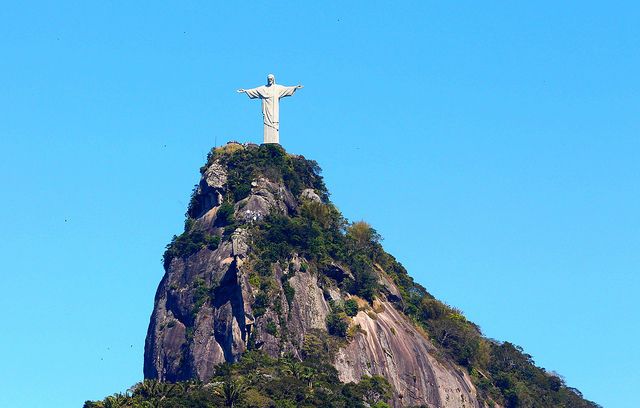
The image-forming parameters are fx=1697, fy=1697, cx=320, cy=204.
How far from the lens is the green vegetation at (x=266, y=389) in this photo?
12519 centimetres

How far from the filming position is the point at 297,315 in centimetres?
14162

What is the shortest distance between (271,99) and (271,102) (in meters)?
0.31

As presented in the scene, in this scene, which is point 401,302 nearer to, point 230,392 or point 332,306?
point 332,306

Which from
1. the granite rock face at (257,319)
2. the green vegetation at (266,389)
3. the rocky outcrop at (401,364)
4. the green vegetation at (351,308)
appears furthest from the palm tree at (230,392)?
the green vegetation at (351,308)

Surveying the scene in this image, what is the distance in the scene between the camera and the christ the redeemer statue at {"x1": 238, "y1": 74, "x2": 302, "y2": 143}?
15700 cm

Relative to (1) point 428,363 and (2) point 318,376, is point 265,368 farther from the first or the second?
(1) point 428,363

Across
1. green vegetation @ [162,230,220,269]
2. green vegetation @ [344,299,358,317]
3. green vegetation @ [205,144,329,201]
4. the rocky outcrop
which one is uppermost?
green vegetation @ [205,144,329,201]

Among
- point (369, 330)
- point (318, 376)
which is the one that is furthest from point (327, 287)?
point (318, 376)

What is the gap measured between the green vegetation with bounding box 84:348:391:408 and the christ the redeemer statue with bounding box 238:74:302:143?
26.2 meters

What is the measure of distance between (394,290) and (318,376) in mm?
25166

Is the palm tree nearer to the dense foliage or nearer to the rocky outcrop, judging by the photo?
the rocky outcrop

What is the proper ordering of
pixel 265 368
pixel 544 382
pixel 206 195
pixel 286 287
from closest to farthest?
1. pixel 265 368
2. pixel 286 287
3. pixel 206 195
4. pixel 544 382

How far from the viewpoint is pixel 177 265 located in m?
150

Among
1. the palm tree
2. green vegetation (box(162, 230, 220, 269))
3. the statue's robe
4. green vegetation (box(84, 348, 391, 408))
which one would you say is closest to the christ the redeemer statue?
the statue's robe
